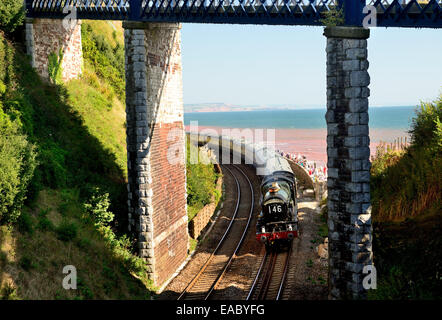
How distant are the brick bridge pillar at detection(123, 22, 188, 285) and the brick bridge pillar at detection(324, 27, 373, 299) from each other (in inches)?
320

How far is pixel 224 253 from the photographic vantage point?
22.2m

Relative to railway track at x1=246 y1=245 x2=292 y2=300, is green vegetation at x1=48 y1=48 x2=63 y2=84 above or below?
above

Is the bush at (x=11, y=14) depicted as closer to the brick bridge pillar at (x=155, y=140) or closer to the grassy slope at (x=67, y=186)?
the grassy slope at (x=67, y=186)

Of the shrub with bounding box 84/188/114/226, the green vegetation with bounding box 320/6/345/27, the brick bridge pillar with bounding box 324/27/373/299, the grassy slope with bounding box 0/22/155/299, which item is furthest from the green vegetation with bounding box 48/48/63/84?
the brick bridge pillar with bounding box 324/27/373/299

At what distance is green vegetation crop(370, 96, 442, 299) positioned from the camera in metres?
12.0

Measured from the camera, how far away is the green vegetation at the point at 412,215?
1204 cm

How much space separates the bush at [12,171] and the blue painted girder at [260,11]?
23.1ft

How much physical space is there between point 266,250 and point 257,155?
21640 mm

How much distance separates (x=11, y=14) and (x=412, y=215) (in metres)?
22.2

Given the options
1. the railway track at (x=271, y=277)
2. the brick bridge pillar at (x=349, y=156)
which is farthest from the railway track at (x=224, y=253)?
the brick bridge pillar at (x=349, y=156)

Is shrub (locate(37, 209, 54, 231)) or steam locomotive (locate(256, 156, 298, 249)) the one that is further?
steam locomotive (locate(256, 156, 298, 249))

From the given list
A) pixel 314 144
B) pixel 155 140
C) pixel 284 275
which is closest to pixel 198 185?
pixel 155 140

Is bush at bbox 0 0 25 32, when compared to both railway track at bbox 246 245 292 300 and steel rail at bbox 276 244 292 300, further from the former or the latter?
steel rail at bbox 276 244 292 300

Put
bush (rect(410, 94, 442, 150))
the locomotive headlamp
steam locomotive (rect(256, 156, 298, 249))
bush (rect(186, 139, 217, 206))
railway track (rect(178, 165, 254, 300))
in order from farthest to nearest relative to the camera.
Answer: bush (rect(186, 139, 217, 206))
the locomotive headlamp
steam locomotive (rect(256, 156, 298, 249))
bush (rect(410, 94, 442, 150))
railway track (rect(178, 165, 254, 300))
